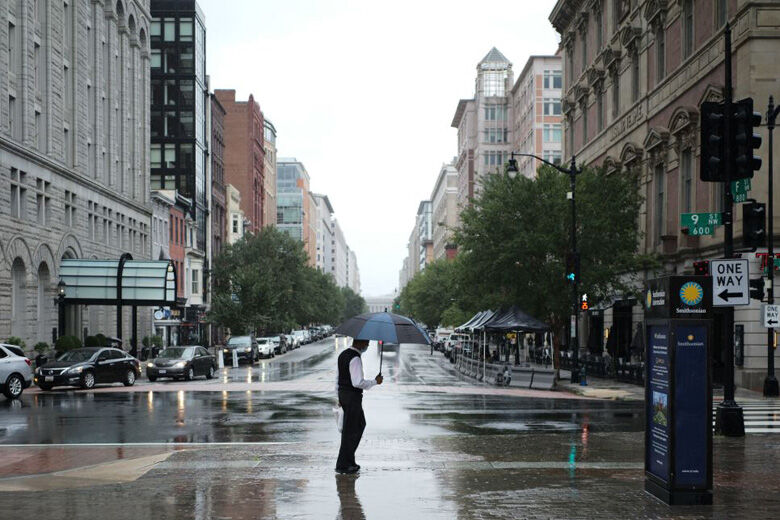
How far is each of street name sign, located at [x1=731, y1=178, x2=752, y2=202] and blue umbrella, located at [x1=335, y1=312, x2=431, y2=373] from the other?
23.6ft

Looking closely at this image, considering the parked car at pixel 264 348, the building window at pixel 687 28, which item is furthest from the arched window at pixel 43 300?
the building window at pixel 687 28

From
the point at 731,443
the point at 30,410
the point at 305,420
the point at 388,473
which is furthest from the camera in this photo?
the point at 30,410

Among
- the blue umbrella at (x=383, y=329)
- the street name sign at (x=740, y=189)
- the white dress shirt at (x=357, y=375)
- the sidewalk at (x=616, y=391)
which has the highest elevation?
the street name sign at (x=740, y=189)

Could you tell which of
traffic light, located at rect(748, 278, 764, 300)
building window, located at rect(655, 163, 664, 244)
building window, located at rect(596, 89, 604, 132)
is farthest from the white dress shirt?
building window, located at rect(596, 89, 604, 132)

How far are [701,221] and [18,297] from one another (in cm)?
3549

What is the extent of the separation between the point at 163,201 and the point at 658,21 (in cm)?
4377

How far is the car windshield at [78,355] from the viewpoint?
31062 millimetres

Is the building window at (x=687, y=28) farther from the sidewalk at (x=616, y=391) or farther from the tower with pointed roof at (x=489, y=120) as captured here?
the tower with pointed roof at (x=489, y=120)

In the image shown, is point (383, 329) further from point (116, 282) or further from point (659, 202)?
point (116, 282)

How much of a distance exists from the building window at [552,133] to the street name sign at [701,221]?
279 ft

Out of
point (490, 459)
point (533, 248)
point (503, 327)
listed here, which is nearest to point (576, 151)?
point (533, 248)

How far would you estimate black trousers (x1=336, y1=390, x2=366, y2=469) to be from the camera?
12.1 meters

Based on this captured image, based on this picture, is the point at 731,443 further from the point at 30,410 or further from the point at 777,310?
the point at 30,410

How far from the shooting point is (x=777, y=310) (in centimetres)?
2538
